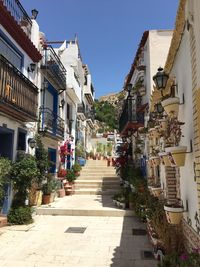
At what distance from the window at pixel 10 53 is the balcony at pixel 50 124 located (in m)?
2.85

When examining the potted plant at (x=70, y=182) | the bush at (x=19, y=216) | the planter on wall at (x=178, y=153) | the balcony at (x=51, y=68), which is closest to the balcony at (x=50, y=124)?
the balcony at (x=51, y=68)

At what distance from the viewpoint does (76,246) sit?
6688mm

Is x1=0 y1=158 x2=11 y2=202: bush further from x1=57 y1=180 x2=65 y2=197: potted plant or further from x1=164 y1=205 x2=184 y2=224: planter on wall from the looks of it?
x1=57 y1=180 x2=65 y2=197: potted plant

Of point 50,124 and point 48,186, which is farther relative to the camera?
point 50,124

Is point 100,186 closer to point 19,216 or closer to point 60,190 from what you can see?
point 60,190

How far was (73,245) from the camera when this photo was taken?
676 centimetres

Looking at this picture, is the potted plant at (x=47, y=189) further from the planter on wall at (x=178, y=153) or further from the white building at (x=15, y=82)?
the planter on wall at (x=178, y=153)

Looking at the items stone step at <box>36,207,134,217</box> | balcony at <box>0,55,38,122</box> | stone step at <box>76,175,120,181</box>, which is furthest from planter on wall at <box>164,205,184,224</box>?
stone step at <box>76,175,120,181</box>

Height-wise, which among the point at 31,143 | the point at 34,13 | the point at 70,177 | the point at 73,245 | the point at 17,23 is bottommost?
the point at 73,245

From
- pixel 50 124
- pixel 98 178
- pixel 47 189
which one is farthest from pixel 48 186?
pixel 98 178

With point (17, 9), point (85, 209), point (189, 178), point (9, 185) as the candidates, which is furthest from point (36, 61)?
point (189, 178)

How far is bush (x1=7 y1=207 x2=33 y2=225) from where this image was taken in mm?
8680

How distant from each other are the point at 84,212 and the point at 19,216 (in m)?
2.79

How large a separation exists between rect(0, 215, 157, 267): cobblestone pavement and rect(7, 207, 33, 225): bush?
1.11ft
